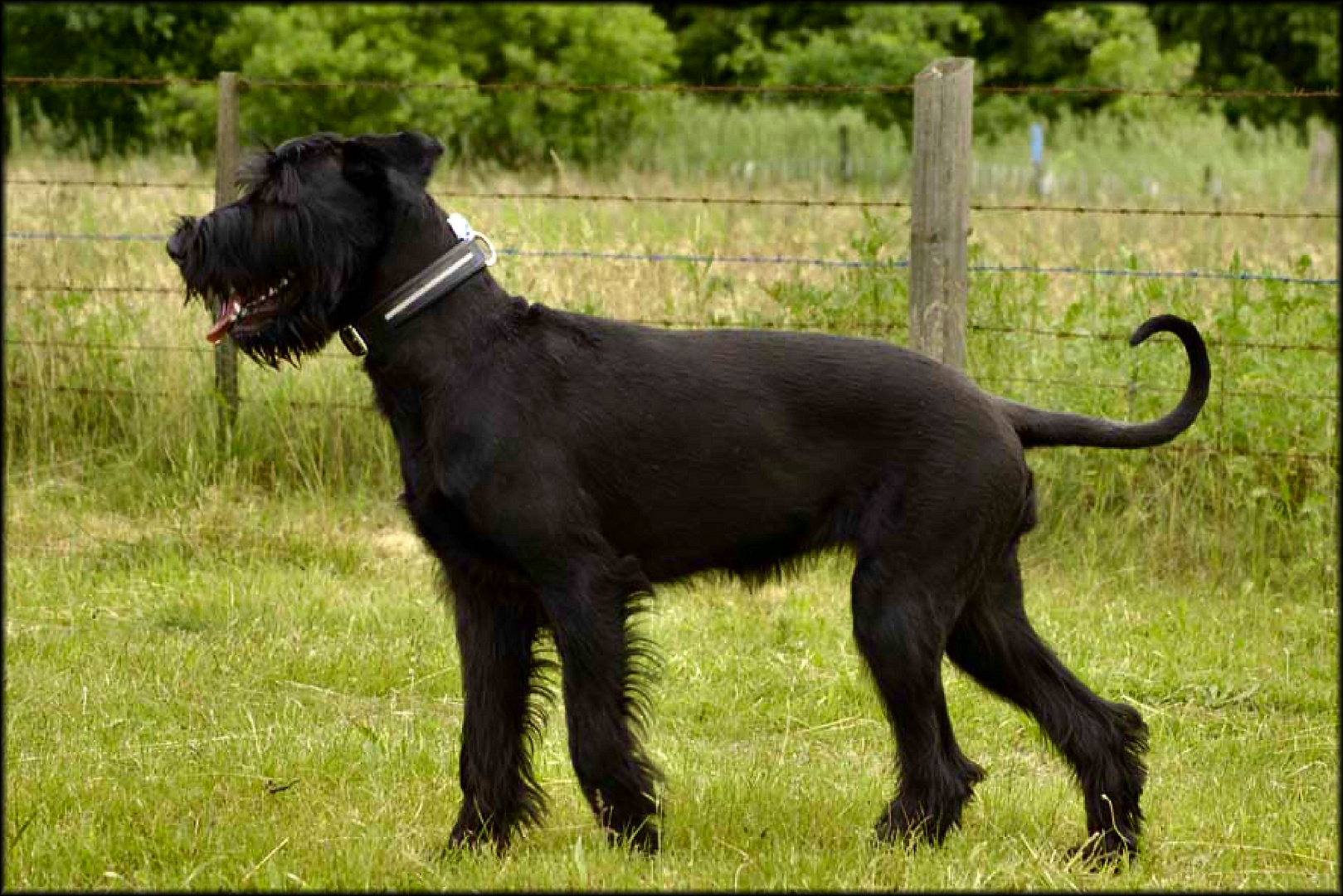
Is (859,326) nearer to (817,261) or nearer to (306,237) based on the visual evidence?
(817,261)

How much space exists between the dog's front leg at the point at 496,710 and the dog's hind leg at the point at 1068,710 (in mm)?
1184

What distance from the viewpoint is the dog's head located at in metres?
3.96

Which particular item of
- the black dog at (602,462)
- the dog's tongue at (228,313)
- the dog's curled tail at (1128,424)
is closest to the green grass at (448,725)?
the black dog at (602,462)

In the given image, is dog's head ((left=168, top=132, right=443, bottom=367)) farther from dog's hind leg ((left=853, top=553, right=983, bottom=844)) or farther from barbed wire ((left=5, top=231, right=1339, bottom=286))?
barbed wire ((left=5, top=231, right=1339, bottom=286))

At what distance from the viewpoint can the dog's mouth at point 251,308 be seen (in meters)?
4.04

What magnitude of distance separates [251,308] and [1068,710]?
2.38 metres

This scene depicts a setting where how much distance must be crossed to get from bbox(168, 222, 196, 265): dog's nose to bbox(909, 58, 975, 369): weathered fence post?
12.5ft

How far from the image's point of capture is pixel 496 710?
167 inches

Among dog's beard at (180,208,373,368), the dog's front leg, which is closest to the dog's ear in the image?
dog's beard at (180,208,373,368)

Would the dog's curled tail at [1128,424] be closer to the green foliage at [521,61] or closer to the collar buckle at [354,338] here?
the collar buckle at [354,338]

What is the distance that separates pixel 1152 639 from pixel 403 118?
15.0 m

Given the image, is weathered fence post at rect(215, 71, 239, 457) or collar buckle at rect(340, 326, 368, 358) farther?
weathered fence post at rect(215, 71, 239, 457)

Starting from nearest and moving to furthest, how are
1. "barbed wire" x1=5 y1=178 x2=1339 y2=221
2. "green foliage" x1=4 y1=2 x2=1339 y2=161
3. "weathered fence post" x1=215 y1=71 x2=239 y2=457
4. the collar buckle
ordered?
the collar buckle, "barbed wire" x1=5 y1=178 x2=1339 y2=221, "weathered fence post" x1=215 y1=71 x2=239 y2=457, "green foliage" x1=4 y1=2 x2=1339 y2=161

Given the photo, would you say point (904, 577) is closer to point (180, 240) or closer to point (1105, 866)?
point (1105, 866)
